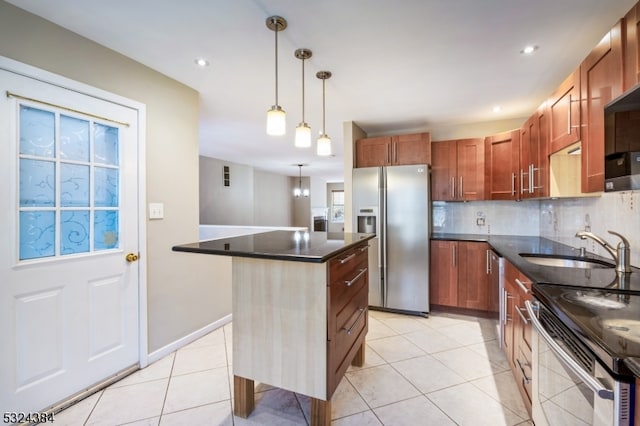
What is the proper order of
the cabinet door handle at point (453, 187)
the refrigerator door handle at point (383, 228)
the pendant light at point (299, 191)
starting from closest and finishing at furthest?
the refrigerator door handle at point (383, 228) < the cabinet door handle at point (453, 187) < the pendant light at point (299, 191)

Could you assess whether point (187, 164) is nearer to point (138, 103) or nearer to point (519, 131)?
point (138, 103)

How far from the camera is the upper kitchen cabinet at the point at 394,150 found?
340 cm

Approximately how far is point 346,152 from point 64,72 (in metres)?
2.70

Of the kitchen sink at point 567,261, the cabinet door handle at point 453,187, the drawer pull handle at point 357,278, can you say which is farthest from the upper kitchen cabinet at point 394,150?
the drawer pull handle at point 357,278

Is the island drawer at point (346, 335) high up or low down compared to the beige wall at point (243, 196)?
A: down

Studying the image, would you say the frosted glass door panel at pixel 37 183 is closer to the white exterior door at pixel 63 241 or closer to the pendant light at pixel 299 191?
the white exterior door at pixel 63 241

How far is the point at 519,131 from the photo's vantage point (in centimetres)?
299

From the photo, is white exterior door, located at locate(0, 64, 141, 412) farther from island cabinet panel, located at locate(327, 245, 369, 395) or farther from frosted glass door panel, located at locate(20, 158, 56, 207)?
island cabinet panel, located at locate(327, 245, 369, 395)

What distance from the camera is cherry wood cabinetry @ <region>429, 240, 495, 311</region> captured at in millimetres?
3203

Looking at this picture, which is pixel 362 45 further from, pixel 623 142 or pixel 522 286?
pixel 522 286

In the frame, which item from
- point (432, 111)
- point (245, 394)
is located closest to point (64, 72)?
point (245, 394)

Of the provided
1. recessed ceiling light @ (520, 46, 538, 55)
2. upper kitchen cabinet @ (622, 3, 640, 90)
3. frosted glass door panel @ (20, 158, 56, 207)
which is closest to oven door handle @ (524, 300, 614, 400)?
upper kitchen cabinet @ (622, 3, 640, 90)

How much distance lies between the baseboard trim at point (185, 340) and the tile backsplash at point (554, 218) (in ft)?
9.56

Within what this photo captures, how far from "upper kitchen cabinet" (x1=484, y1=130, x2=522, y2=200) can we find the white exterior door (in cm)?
358
